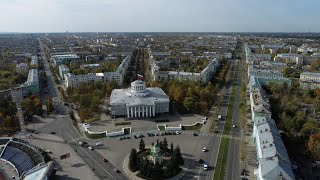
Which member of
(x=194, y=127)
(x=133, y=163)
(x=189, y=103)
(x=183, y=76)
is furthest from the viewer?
(x=183, y=76)

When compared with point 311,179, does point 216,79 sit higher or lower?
higher

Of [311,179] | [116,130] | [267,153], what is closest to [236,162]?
[267,153]

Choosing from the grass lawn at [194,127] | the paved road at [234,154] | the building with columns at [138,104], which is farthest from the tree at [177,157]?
the building with columns at [138,104]

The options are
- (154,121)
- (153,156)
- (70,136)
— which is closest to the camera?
(153,156)

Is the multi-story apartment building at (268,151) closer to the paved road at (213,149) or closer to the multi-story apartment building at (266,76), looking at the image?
the paved road at (213,149)

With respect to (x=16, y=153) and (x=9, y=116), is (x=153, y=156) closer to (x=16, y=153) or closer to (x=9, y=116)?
(x=16, y=153)

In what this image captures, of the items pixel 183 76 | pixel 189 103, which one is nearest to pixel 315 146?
pixel 189 103

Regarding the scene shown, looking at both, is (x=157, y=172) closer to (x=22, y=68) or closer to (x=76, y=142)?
(x=76, y=142)
